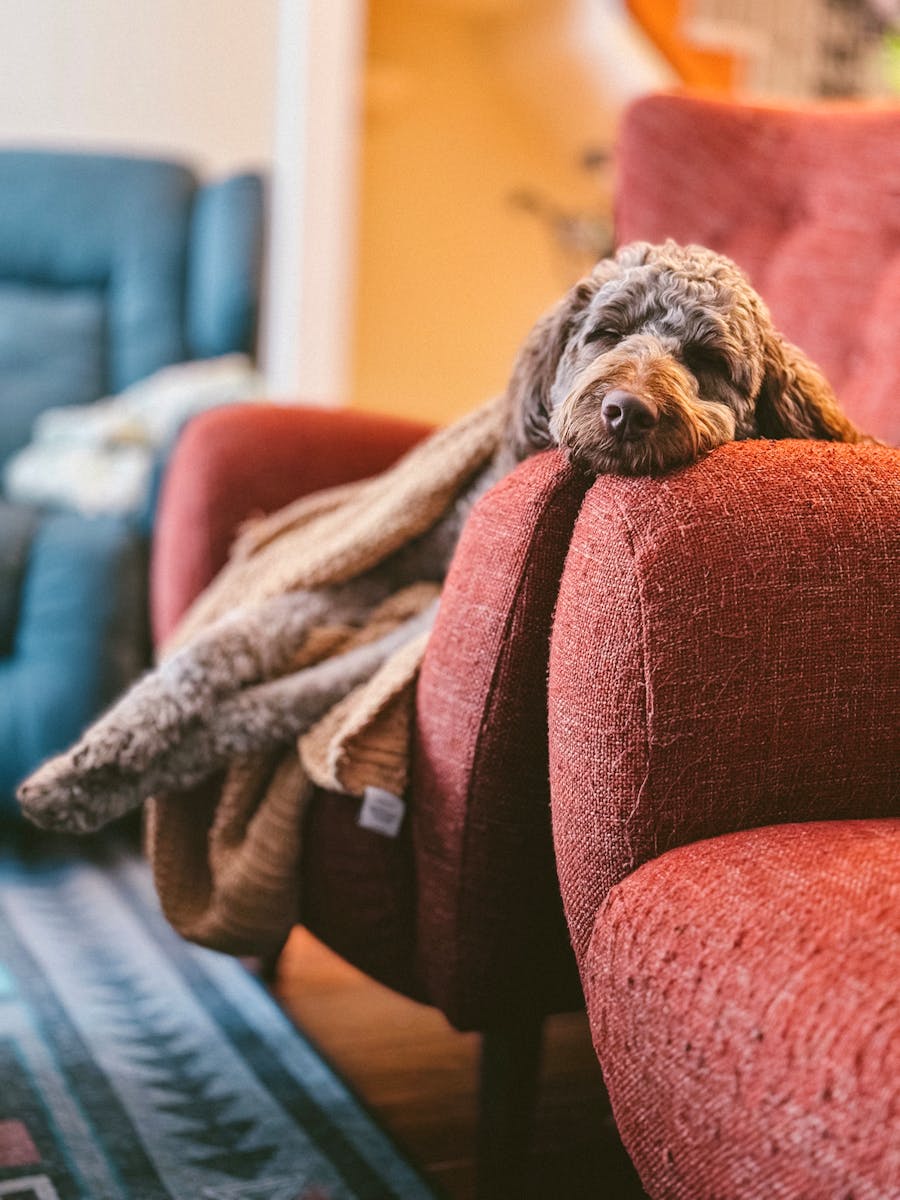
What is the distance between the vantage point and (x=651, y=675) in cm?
75

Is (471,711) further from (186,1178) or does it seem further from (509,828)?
(186,1178)

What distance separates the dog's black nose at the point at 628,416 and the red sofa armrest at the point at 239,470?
2.64 feet

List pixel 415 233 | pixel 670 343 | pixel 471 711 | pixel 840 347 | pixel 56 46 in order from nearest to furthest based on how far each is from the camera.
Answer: pixel 471 711, pixel 670 343, pixel 840 347, pixel 56 46, pixel 415 233

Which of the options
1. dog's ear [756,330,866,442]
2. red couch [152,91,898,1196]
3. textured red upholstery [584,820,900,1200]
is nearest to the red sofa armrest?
red couch [152,91,898,1196]

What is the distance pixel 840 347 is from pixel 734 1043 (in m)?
1.21

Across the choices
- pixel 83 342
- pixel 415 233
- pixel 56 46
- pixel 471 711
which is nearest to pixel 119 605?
pixel 83 342

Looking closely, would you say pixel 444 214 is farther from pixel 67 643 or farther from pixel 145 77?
pixel 67 643

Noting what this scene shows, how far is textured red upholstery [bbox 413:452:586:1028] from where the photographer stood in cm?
91

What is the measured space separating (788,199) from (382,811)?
1154 millimetres

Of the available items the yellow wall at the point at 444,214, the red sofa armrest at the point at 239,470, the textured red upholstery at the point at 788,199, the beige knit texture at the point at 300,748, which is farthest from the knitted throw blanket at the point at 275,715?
the yellow wall at the point at 444,214

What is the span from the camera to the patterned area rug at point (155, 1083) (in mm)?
1108

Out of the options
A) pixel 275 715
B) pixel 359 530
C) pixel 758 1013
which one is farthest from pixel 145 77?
pixel 758 1013

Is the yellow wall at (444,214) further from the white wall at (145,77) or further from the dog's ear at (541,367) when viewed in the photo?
the dog's ear at (541,367)

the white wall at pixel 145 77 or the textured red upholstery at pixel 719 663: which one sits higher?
the white wall at pixel 145 77
